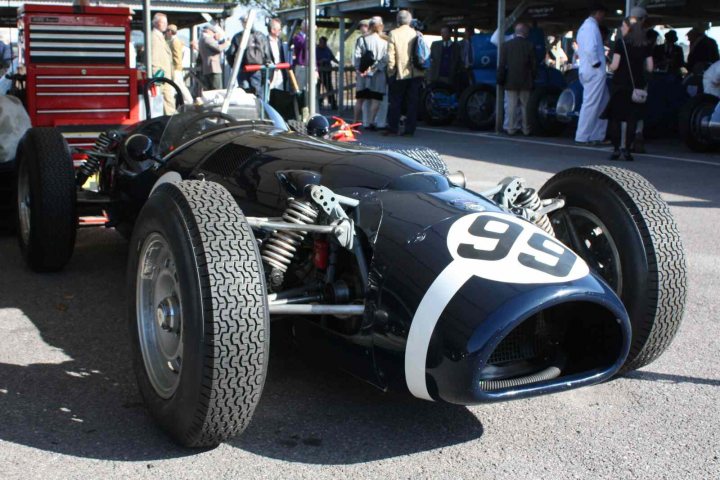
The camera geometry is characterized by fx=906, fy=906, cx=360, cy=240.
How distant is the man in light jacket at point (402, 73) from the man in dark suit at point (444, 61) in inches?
143

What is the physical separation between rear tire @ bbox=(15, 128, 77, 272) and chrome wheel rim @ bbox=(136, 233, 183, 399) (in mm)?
2197

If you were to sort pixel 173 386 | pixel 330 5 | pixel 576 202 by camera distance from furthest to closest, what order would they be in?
pixel 330 5 < pixel 576 202 < pixel 173 386

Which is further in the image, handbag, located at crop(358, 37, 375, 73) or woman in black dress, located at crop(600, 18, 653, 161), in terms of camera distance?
handbag, located at crop(358, 37, 375, 73)

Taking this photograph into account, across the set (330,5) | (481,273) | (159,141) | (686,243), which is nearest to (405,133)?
(330,5)

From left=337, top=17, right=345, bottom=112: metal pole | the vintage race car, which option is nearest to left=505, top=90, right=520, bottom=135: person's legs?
left=337, top=17, right=345, bottom=112: metal pole

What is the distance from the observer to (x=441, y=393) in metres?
3.04

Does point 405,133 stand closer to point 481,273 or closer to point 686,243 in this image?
point 686,243

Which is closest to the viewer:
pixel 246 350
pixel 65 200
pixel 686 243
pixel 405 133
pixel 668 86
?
pixel 246 350

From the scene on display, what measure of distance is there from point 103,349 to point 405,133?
11.4 metres

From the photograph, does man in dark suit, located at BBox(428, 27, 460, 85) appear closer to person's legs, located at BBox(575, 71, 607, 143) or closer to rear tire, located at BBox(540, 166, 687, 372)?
person's legs, located at BBox(575, 71, 607, 143)

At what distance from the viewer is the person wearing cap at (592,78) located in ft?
41.0

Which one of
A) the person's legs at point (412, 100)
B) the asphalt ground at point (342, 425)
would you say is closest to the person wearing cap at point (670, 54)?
the person's legs at point (412, 100)

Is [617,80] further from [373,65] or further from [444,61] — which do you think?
[444,61]

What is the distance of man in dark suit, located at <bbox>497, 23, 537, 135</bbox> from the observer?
14.9 meters
